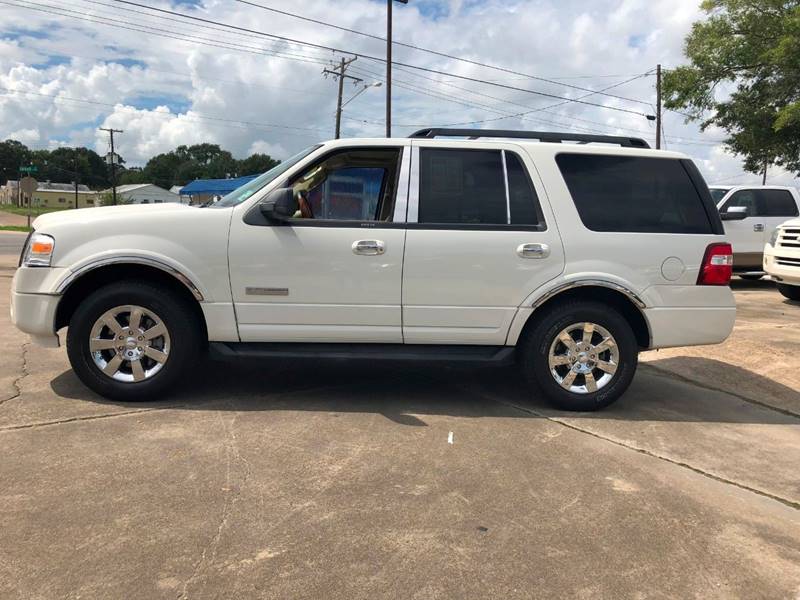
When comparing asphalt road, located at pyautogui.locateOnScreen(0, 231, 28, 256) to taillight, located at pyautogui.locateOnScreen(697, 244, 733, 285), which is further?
asphalt road, located at pyautogui.locateOnScreen(0, 231, 28, 256)

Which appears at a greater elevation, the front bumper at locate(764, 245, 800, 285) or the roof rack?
the roof rack

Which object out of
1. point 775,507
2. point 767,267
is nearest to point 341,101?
point 767,267

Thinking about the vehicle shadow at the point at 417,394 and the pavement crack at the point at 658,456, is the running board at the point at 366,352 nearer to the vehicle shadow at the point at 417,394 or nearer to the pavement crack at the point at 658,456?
the vehicle shadow at the point at 417,394

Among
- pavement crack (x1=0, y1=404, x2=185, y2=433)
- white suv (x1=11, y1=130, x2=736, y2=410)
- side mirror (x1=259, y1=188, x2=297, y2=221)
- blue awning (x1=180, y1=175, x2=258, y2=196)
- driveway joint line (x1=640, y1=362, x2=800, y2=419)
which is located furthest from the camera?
blue awning (x1=180, y1=175, x2=258, y2=196)

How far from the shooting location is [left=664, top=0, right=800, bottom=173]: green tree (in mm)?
18688

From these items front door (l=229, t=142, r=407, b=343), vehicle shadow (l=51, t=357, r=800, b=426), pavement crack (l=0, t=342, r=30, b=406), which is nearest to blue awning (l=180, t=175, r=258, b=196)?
pavement crack (l=0, t=342, r=30, b=406)

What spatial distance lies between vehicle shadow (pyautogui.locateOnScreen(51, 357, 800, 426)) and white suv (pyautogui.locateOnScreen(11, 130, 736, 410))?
1.08ft

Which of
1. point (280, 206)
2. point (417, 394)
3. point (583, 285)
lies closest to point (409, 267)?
point (280, 206)

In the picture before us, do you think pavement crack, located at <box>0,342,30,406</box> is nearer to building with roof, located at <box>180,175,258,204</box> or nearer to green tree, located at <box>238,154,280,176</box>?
building with roof, located at <box>180,175,258,204</box>

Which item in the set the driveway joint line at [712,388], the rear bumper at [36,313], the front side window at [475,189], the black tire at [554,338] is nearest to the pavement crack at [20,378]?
the rear bumper at [36,313]

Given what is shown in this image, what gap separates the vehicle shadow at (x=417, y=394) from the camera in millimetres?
4602

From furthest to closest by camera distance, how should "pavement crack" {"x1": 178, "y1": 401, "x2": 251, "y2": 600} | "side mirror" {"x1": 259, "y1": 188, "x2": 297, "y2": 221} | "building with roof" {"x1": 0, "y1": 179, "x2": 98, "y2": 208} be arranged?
"building with roof" {"x1": 0, "y1": 179, "x2": 98, "y2": 208} → "side mirror" {"x1": 259, "y1": 188, "x2": 297, "y2": 221} → "pavement crack" {"x1": 178, "y1": 401, "x2": 251, "y2": 600}

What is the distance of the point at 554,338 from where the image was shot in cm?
457

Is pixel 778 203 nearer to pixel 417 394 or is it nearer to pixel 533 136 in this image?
pixel 533 136
